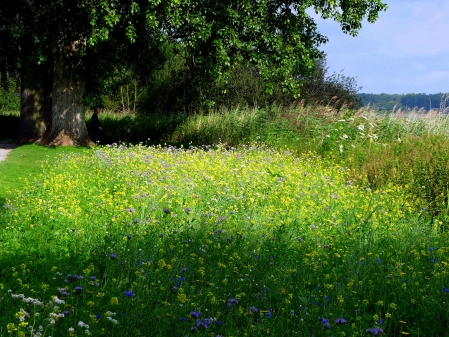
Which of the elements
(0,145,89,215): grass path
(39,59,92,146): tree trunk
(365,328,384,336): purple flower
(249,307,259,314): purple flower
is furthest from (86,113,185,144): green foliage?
(365,328,384,336): purple flower

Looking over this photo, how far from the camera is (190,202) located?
8.27 metres

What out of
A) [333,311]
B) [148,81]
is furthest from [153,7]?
[333,311]

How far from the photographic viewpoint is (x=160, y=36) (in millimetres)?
17828

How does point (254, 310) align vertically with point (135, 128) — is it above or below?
above

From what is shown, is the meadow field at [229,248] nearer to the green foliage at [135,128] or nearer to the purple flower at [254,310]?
the purple flower at [254,310]

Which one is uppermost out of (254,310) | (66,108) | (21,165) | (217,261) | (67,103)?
(67,103)

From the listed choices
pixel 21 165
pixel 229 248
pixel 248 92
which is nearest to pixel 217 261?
pixel 229 248

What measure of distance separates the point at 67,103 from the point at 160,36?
5623 millimetres

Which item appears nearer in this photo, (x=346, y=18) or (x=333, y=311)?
(x=333, y=311)

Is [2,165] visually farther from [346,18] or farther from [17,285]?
[346,18]

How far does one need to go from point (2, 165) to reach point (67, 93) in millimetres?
6856

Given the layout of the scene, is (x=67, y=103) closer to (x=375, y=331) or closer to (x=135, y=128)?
(x=135, y=128)

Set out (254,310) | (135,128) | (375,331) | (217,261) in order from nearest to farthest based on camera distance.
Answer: (375,331) < (254,310) < (217,261) < (135,128)

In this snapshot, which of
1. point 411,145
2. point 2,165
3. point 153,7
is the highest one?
point 153,7
